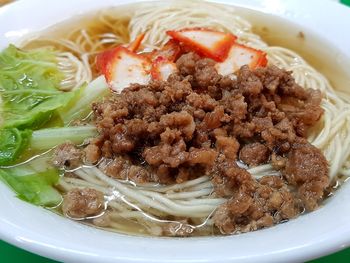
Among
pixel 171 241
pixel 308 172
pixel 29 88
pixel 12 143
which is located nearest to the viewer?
pixel 171 241

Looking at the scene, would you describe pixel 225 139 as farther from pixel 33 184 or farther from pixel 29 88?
pixel 29 88

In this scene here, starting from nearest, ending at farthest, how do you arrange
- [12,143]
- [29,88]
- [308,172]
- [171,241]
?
[171,241] → [308,172] → [12,143] → [29,88]

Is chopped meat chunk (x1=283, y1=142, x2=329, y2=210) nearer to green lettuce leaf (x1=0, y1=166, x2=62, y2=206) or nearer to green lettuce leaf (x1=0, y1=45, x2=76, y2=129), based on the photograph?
green lettuce leaf (x1=0, y1=166, x2=62, y2=206)

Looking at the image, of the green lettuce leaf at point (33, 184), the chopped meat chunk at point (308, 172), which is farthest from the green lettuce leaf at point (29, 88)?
the chopped meat chunk at point (308, 172)

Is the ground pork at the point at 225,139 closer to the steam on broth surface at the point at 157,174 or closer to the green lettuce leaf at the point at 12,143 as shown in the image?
the steam on broth surface at the point at 157,174

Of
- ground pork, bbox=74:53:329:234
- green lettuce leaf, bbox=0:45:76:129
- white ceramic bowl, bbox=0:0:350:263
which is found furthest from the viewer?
green lettuce leaf, bbox=0:45:76:129

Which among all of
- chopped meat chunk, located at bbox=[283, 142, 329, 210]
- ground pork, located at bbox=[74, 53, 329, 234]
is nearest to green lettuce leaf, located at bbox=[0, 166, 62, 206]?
ground pork, located at bbox=[74, 53, 329, 234]

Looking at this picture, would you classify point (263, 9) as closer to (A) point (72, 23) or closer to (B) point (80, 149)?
(A) point (72, 23)

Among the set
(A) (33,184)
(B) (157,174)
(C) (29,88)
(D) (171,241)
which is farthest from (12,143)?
(D) (171,241)
